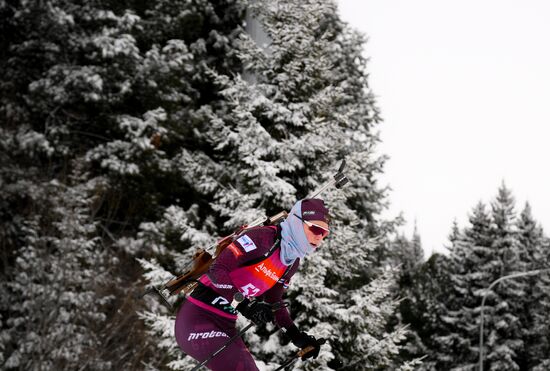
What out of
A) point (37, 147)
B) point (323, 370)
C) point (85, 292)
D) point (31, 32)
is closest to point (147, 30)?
point (31, 32)

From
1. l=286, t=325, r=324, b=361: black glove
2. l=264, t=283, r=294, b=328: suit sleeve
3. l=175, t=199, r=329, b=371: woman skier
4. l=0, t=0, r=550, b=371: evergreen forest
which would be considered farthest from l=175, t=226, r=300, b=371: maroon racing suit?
l=0, t=0, r=550, b=371: evergreen forest

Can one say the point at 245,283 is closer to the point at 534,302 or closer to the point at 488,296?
the point at 488,296

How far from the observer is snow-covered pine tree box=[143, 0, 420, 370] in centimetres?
1017

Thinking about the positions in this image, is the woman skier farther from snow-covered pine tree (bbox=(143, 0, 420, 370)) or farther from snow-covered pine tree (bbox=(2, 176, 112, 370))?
snow-covered pine tree (bbox=(2, 176, 112, 370))

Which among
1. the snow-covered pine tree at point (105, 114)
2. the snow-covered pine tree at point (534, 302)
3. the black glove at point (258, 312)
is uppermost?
the snow-covered pine tree at point (105, 114)

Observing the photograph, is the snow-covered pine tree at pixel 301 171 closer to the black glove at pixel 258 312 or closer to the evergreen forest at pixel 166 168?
the evergreen forest at pixel 166 168

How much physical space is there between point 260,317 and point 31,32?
55.3 ft

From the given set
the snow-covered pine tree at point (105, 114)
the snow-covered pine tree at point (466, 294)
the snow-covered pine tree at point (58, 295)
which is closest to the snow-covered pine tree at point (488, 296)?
A: the snow-covered pine tree at point (466, 294)

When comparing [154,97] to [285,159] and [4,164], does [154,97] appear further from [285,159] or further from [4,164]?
[285,159]

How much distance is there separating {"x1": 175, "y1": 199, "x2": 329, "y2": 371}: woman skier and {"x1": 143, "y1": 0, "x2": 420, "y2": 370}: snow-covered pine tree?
183 inches

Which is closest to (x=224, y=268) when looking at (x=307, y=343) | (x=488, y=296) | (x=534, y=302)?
(x=307, y=343)

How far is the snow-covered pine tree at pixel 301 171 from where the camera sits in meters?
10.2

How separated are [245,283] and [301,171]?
6447 millimetres

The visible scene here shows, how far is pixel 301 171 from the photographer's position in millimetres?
11156
